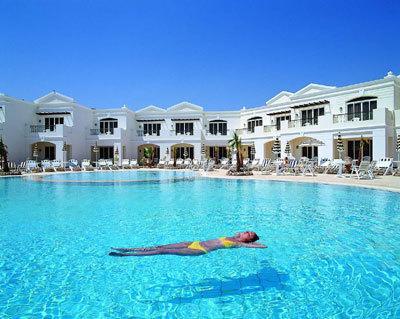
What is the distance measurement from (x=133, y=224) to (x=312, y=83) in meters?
24.5

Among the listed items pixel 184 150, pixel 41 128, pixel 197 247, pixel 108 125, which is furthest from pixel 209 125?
pixel 197 247

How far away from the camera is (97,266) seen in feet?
16.3

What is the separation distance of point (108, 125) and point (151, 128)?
4.63 m

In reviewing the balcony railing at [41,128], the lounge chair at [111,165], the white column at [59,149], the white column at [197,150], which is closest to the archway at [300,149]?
the white column at [197,150]

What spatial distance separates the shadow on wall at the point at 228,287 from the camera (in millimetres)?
4023

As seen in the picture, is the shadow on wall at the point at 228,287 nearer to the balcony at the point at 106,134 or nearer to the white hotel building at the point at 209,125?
the white hotel building at the point at 209,125

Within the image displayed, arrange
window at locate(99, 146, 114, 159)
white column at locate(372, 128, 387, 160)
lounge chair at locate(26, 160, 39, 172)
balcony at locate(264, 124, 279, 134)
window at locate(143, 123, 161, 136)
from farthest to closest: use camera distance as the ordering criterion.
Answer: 1. window at locate(143, 123, 161, 136)
2. window at locate(99, 146, 114, 159)
3. balcony at locate(264, 124, 279, 134)
4. lounge chair at locate(26, 160, 39, 172)
5. white column at locate(372, 128, 387, 160)

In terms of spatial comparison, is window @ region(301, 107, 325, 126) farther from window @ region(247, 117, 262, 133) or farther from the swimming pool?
the swimming pool

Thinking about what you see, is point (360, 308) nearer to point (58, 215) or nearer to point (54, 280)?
point (54, 280)

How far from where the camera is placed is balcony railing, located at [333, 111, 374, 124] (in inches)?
893

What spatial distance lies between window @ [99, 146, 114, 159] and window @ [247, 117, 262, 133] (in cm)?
1433

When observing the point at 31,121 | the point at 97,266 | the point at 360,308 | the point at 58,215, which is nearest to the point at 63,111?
the point at 31,121

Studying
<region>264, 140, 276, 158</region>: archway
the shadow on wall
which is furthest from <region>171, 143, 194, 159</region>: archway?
the shadow on wall

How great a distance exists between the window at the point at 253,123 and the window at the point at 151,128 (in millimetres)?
9808
